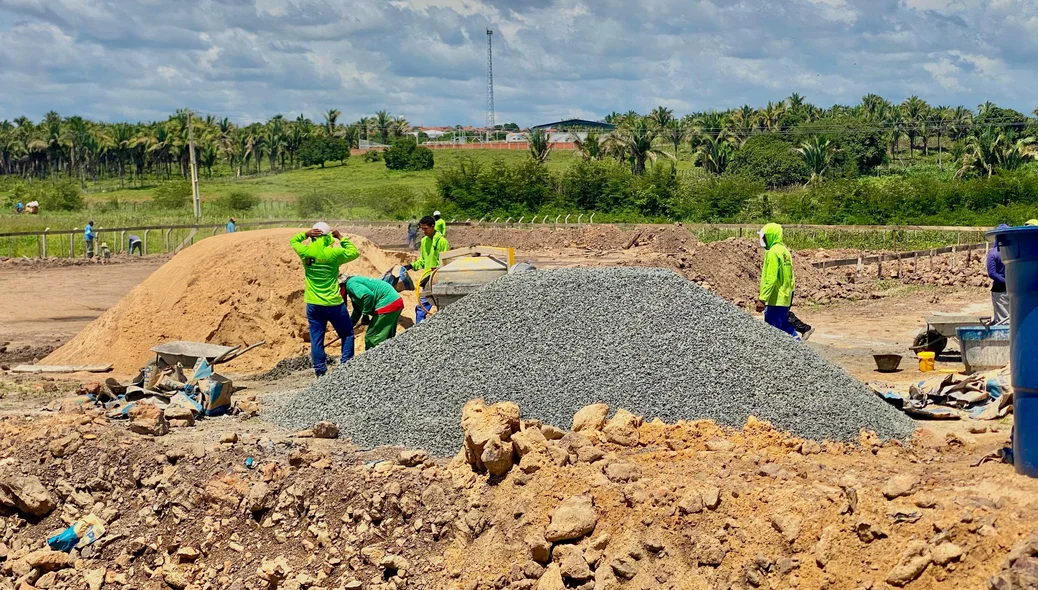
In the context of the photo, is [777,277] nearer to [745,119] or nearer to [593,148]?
[593,148]

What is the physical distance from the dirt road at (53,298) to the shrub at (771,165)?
34.8 meters

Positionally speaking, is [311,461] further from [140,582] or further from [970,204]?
[970,204]

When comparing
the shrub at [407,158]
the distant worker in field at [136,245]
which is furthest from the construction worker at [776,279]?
the shrub at [407,158]

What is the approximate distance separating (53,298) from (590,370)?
1613cm

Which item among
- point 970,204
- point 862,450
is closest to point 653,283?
point 862,450

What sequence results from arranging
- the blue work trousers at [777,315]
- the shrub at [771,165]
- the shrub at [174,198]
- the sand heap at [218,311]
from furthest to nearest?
the shrub at [771,165] < the shrub at [174,198] < the sand heap at [218,311] < the blue work trousers at [777,315]

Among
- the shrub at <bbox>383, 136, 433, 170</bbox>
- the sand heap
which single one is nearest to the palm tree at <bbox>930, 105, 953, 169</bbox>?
the shrub at <bbox>383, 136, 433, 170</bbox>

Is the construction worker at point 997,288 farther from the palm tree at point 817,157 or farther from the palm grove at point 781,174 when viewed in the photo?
the palm tree at point 817,157

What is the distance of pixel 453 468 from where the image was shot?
6.32 m

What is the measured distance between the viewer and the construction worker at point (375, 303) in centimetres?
1052

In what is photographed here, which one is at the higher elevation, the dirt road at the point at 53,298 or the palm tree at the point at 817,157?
the palm tree at the point at 817,157

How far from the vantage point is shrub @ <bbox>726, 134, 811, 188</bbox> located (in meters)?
54.1

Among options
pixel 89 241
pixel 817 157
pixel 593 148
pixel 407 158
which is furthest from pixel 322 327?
pixel 407 158

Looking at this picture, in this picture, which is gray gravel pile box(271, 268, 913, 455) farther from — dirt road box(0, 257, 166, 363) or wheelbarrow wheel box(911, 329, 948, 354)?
dirt road box(0, 257, 166, 363)
